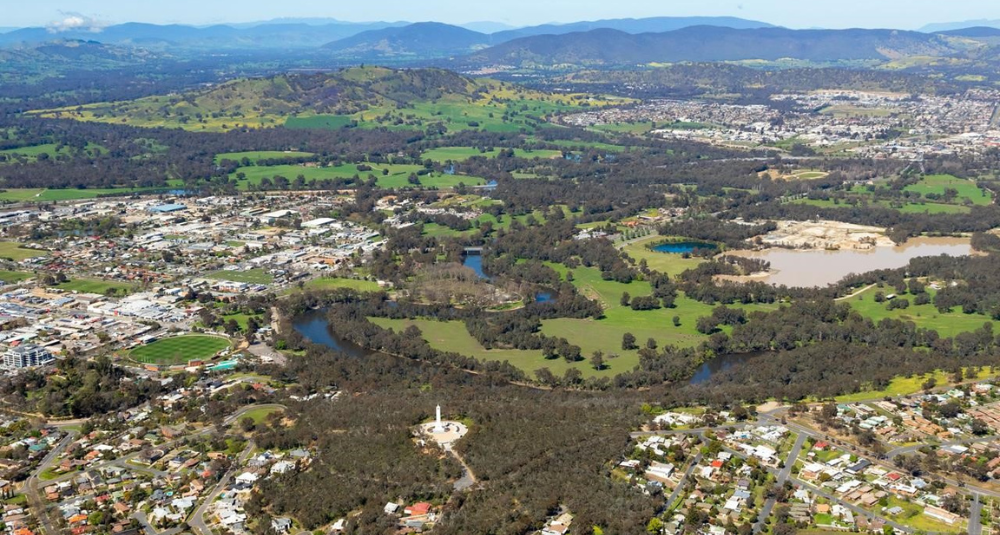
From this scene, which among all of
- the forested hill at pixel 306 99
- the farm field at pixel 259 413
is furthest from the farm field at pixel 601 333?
the forested hill at pixel 306 99

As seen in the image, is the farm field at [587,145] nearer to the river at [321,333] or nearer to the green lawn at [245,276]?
the green lawn at [245,276]

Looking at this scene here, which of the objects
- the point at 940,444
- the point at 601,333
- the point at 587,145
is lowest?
the point at 587,145

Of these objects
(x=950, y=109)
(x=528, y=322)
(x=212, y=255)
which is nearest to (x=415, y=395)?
(x=528, y=322)

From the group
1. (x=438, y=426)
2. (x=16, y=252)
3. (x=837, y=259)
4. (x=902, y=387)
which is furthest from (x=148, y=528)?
(x=837, y=259)

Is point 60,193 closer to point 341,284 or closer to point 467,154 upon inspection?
point 467,154

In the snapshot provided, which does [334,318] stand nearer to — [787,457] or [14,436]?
[14,436]

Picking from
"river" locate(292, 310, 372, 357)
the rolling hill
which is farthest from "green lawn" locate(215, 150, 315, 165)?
"river" locate(292, 310, 372, 357)
